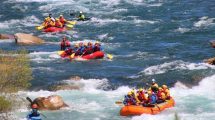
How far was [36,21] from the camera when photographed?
49375 millimetres

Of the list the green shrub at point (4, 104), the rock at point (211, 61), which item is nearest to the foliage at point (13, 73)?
the green shrub at point (4, 104)

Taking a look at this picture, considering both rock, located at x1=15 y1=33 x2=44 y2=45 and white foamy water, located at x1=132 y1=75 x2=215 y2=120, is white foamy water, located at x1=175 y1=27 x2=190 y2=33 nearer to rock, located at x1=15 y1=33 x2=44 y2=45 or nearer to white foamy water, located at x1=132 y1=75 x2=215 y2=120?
rock, located at x1=15 y1=33 x2=44 y2=45

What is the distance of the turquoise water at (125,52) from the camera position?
2712cm

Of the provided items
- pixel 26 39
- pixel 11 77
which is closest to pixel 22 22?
pixel 26 39

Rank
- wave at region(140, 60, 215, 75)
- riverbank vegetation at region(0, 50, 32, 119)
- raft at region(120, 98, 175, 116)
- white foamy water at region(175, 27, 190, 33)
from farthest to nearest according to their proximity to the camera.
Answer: white foamy water at region(175, 27, 190, 33) → wave at region(140, 60, 215, 75) → raft at region(120, 98, 175, 116) → riverbank vegetation at region(0, 50, 32, 119)

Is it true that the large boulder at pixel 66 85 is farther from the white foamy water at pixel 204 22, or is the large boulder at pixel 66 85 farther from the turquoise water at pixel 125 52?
the white foamy water at pixel 204 22

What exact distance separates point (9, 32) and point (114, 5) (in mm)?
13932

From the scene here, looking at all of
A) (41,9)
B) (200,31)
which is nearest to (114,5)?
(41,9)

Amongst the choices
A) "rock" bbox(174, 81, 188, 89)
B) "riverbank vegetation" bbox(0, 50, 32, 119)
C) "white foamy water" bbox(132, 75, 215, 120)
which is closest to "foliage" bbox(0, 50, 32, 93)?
"riverbank vegetation" bbox(0, 50, 32, 119)

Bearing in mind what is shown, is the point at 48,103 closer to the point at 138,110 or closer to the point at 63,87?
the point at 63,87

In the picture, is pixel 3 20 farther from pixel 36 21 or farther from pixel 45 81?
pixel 45 81

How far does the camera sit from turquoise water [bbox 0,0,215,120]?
27.1 m

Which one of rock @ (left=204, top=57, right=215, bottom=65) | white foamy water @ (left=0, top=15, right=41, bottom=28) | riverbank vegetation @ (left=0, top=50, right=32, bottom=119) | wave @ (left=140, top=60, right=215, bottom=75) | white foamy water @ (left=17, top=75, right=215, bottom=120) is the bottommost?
white foamy water @ (left=17, top=75, right=215, bottom=120)

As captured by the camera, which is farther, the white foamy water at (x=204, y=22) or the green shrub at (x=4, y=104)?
the white foamy water at (x=204, y=22)
